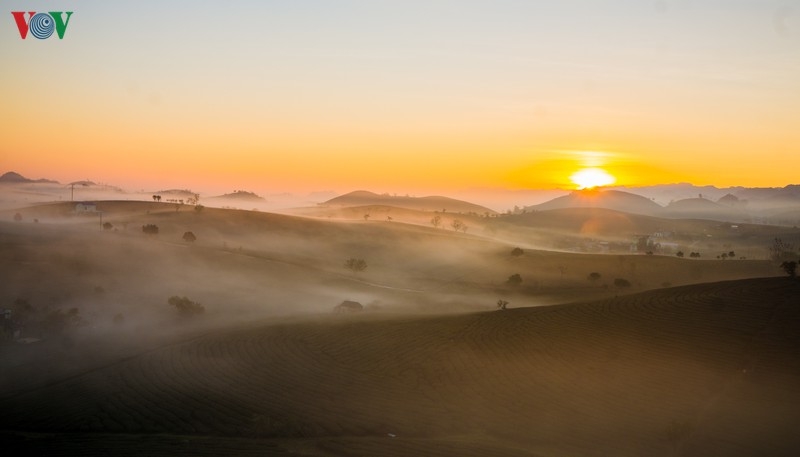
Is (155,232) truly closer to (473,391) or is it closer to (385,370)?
(385,370)

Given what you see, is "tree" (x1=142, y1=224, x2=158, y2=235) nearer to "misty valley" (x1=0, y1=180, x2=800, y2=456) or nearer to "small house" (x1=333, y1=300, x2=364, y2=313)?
"misty valley" (x1=0, y1=180, x2=800, y2=456)

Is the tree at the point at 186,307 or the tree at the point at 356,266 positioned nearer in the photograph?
the tree at the point at 186,307

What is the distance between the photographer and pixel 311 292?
55.0 m

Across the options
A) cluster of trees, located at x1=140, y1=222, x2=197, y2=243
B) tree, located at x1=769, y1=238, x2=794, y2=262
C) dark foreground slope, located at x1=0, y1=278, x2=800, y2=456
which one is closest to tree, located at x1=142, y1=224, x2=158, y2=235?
cluster of trees, located at x1=140, y1=222, x2=197, y2=243

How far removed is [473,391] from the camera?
870 inches

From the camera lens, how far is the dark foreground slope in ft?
57.3

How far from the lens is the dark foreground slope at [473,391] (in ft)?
57.3

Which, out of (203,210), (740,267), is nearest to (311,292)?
(740,267)

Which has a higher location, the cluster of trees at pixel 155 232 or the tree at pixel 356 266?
the cluster of trees at pixel 155 232

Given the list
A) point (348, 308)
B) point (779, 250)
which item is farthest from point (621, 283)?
point (779, 250)

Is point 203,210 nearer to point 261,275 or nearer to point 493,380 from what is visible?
point 261,275

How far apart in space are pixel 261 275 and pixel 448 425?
148ft

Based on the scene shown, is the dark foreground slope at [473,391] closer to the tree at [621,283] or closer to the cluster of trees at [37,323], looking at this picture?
the cluster of trees at [37,323]

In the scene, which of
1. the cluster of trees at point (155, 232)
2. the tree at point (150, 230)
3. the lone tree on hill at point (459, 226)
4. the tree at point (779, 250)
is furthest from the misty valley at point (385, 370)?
the lone tree on hill at point (459, 226)
